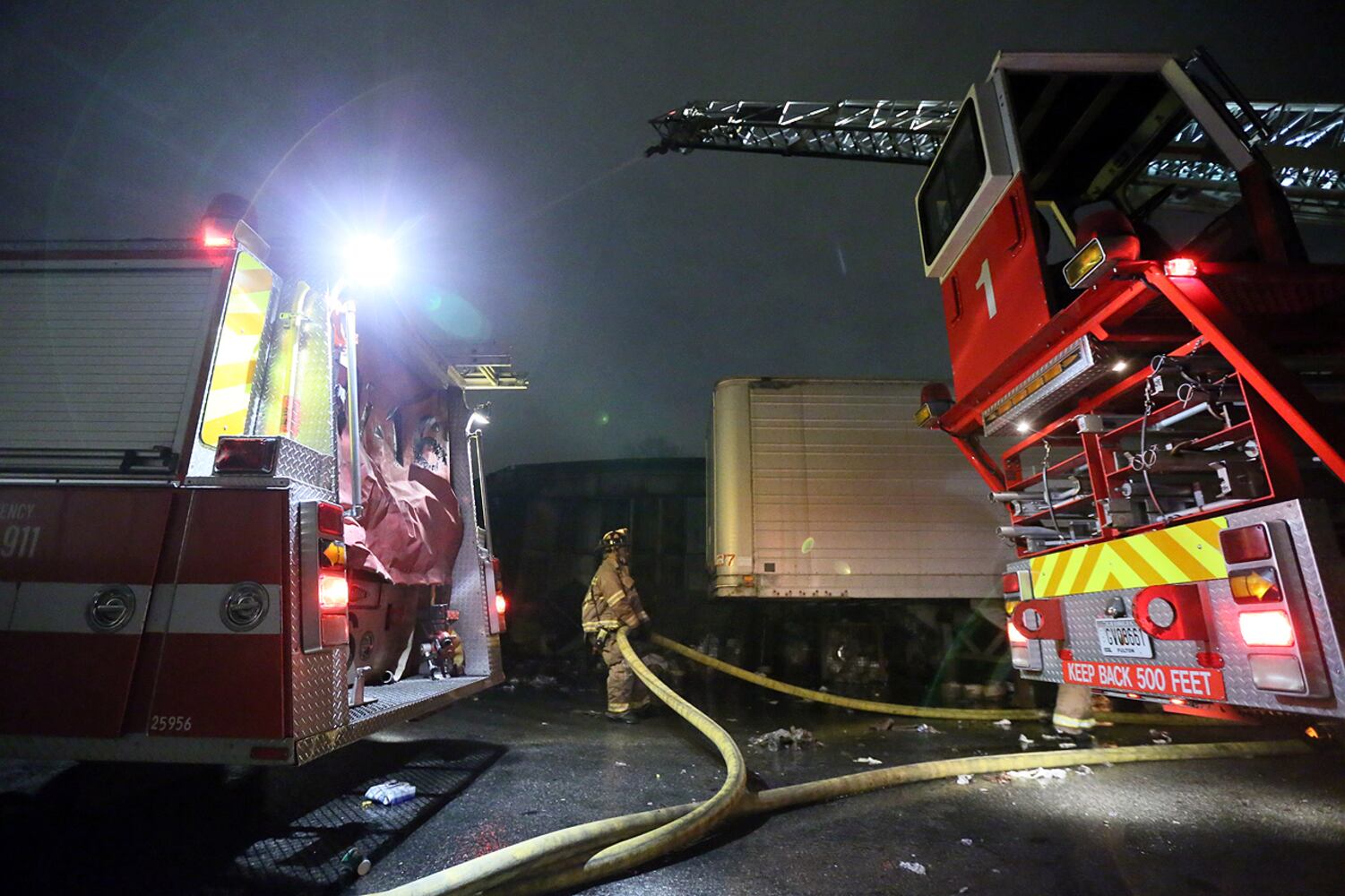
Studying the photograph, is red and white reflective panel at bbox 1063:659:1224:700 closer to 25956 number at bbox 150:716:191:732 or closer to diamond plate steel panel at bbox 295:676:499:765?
diamond plate steel panel at bbox 295:676:499:765

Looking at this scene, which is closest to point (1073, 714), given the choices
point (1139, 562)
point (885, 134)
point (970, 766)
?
point (970, 766)

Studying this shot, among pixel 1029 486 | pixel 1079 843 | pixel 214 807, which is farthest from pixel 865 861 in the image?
pixel 214 807

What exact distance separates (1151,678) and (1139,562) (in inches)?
19.0

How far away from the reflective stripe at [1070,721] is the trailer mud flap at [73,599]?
668cm

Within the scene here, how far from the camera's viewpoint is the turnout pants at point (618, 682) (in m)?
6.04

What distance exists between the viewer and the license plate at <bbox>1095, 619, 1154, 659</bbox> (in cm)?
253

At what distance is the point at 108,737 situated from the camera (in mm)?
2152

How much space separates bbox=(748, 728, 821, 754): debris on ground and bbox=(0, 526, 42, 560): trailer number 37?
15.4 ft

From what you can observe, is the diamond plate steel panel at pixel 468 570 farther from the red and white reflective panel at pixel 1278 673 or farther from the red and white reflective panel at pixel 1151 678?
the red and white reflective panel at pixel 1278 673

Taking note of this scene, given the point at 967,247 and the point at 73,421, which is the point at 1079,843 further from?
the point at 73,421

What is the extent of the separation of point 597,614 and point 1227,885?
5.03 m

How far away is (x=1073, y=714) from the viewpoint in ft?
17.9

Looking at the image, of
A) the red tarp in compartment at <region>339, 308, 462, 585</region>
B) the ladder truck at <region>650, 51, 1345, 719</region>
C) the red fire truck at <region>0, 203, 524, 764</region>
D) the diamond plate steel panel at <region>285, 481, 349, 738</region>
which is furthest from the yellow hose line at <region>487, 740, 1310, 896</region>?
the red tarp in compartment at <region>339, 308, 462, 585</region>

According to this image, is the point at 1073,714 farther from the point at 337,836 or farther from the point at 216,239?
the point at 216,239
